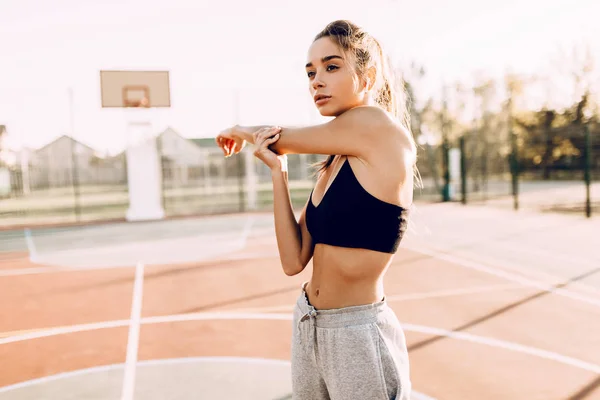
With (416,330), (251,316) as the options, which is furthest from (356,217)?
(251,316)

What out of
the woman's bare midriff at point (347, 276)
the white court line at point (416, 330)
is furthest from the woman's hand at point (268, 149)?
the white court line at point (416, 330)

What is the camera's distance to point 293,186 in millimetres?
27812

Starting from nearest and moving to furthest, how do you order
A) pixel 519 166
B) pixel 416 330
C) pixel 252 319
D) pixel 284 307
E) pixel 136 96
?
pixel 416 330, pixel 252 319, pixel 284 307, pixel 136 96, pixel 519 166

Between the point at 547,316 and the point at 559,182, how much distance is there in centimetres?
2892

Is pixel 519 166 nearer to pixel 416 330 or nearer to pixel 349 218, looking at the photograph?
pixel 416 330

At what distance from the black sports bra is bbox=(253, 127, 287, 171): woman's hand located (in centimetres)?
20

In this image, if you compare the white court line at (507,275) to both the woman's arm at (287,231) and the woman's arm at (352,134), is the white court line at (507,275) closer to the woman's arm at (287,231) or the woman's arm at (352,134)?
the woman's arm at (287,231)

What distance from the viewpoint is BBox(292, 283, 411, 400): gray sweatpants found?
5.04 ft

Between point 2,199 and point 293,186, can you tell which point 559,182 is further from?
point 2,199

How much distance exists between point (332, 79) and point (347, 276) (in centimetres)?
56

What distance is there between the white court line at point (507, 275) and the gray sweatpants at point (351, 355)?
4702 millimetres

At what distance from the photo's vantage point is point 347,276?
158 cm

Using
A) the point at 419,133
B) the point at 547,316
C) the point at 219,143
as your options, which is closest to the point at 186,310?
the point at 547,316

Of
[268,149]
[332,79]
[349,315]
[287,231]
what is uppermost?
[332,79]
